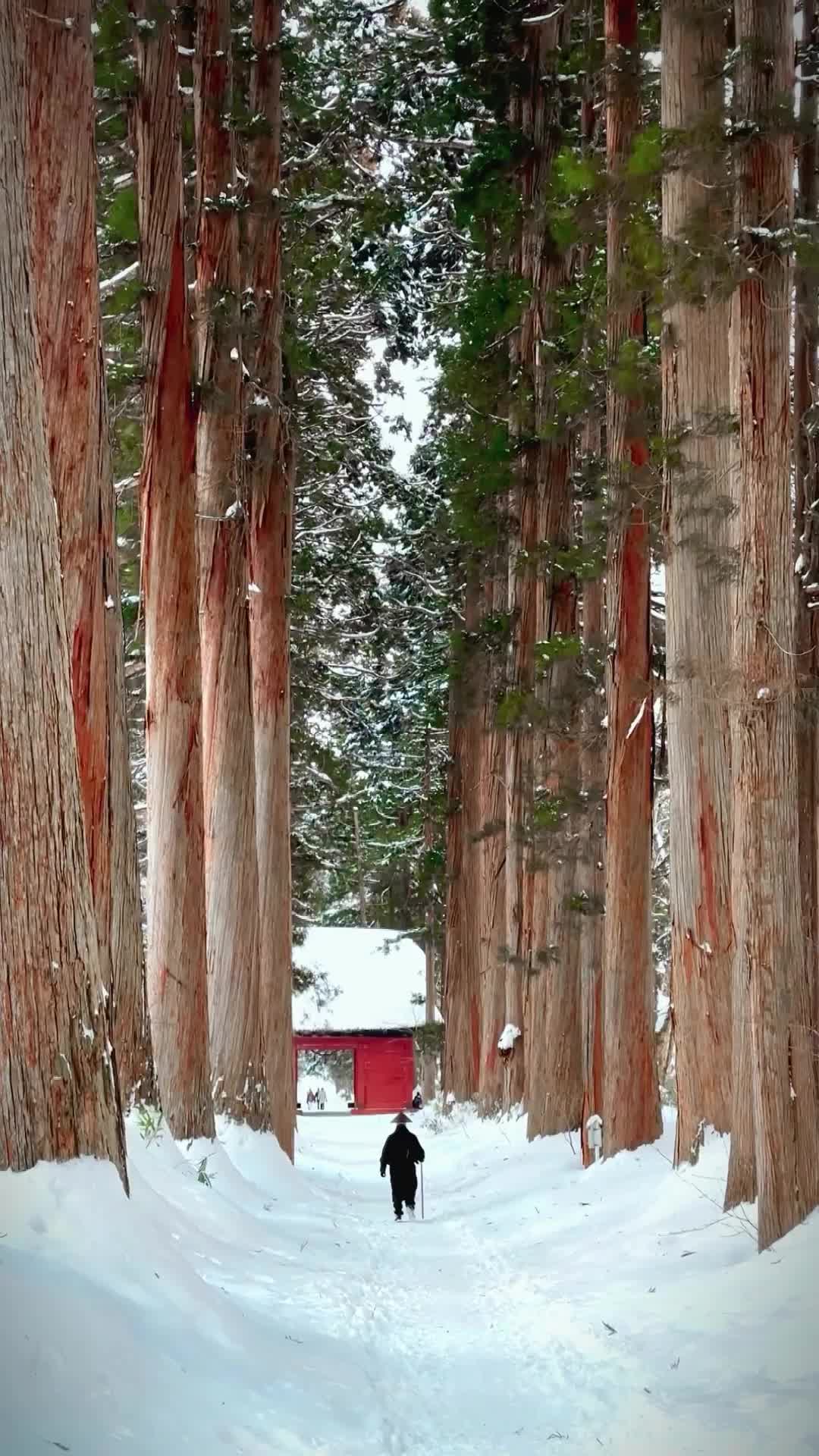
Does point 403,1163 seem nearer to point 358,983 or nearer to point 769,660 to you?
point 769,660

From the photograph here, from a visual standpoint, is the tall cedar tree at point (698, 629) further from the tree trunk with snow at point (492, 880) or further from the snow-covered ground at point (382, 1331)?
the tree trunk with snow at point (492, 880)

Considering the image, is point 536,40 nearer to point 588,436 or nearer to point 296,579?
point 588,436

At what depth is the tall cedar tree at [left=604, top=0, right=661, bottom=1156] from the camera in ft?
42.0

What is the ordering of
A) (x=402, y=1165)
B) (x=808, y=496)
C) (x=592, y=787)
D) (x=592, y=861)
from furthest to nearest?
1. (x=592, y=787)
2. (x=592, y=861)
3. (x=402, y=1165)
4. (x=808, y=496)

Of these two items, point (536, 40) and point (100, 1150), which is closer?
point (100, 1150)

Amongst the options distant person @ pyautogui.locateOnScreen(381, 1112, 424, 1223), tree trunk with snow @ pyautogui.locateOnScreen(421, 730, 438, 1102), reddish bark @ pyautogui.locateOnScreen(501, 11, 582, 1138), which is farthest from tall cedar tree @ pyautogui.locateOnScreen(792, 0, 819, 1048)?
tree trunk with snow @ pyautogui.locateOnScreen(421, 730, 438, 1102)

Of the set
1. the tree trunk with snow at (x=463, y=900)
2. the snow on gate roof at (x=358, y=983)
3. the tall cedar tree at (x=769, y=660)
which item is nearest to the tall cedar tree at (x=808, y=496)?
the tall cedar tree at (x=769, y=660)

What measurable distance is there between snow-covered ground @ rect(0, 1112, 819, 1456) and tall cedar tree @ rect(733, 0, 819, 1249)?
675 millimetres

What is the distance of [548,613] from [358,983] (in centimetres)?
2740

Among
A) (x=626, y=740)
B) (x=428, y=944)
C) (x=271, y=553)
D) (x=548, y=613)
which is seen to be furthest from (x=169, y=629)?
(x=428, y=944)

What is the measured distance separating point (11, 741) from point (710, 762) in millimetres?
6168

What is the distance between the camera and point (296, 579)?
855 inches

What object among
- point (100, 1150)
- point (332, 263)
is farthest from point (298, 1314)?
point (332, 263)

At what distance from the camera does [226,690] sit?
14.1 metres
